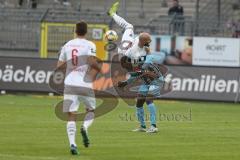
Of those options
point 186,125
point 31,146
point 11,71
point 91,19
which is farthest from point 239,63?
point 31,146

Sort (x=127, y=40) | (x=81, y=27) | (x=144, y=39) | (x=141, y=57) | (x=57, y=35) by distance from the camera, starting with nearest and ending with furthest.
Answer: (x=81, y=27), (x=144, y=39), (x=141, y=57), (x=127, y=40), (x=57, y=35)

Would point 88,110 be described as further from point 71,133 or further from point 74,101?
point 71,133

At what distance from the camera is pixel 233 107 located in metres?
28.9

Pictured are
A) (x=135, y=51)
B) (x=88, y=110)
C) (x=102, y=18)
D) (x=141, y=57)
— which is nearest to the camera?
(x=88, y=110)

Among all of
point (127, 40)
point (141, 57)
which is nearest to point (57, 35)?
point (127, 40)

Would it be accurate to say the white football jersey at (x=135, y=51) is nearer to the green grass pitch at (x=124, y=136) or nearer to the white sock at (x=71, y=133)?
the green grass pitch at (x=124, y=136)

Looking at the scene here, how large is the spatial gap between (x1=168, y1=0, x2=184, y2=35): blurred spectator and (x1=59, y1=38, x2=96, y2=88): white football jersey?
20624 mm

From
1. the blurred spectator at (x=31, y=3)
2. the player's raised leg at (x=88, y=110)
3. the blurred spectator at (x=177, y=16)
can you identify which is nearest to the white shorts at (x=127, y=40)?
the player's raised leg at (x=88, y=110)

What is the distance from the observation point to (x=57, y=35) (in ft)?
119

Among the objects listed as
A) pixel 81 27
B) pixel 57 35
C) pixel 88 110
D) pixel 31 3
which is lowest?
pixel 88 110

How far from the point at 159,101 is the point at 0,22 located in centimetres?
1002

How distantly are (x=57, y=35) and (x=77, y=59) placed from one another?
21.2 m

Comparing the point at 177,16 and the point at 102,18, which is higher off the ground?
the point at 177,16

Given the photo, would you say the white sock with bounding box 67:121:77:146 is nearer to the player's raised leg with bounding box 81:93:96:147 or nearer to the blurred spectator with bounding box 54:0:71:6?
the player's raised leg with bounding box 81:93:96:147
